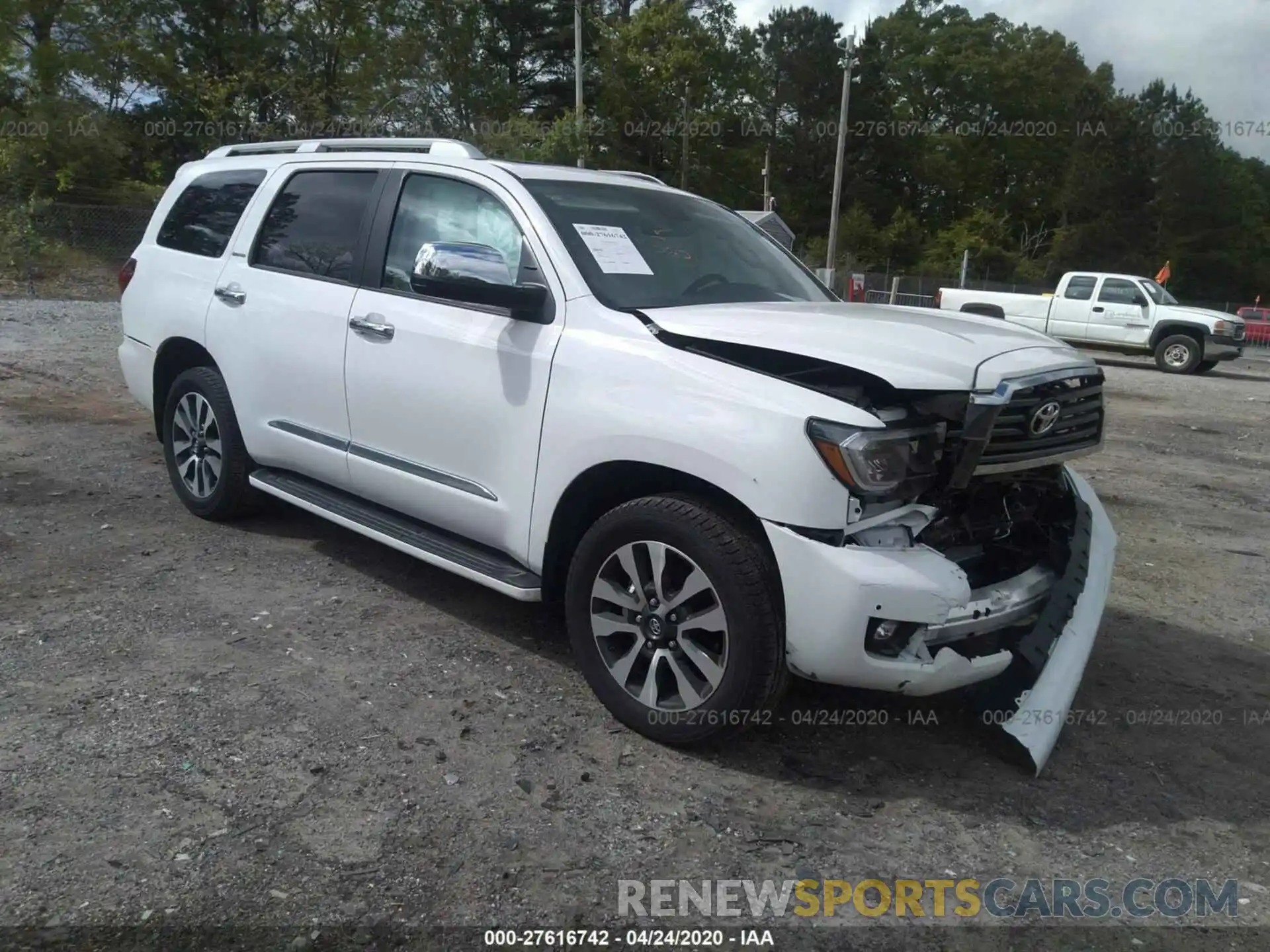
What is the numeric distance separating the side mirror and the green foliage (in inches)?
738

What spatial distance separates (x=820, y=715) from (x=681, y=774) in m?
0.72

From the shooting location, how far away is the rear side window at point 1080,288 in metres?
21.0

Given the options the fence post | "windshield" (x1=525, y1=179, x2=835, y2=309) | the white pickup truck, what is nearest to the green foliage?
the fence post

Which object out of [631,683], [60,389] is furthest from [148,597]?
[60,389]

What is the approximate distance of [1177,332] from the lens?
20047mm

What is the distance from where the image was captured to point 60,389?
9.48 meters

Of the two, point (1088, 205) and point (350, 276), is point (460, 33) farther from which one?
point (350, 276)

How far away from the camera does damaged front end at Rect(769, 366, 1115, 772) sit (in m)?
3.06

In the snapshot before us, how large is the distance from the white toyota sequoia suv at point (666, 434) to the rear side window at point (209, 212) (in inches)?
12.7

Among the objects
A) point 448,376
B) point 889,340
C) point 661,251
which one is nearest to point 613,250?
point 661,251

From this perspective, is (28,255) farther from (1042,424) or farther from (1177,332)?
(1177,332)

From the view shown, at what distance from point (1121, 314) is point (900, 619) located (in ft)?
65.6

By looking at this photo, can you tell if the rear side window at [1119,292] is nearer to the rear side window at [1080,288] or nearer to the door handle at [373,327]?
the rear side window at [1080,288]

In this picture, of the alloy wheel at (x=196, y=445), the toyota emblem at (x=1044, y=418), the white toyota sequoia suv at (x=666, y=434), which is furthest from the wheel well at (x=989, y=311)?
the alloy wheel at (x=196, y=445)
